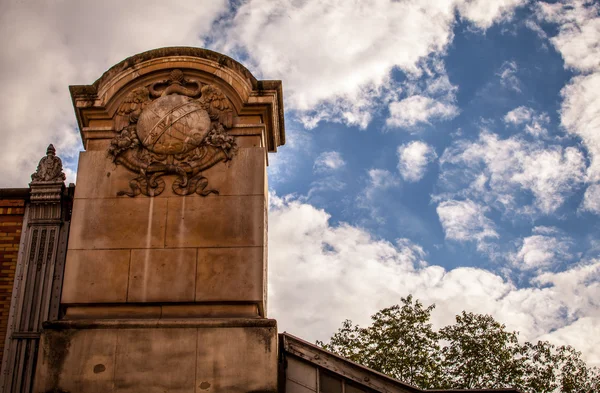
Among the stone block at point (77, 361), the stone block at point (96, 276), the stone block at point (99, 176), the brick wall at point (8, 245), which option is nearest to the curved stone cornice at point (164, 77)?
the stone block at point (99, 176)

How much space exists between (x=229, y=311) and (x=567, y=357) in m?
21.9

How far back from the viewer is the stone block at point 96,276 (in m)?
10.3

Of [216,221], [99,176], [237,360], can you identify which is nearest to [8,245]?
Result: [99,176]

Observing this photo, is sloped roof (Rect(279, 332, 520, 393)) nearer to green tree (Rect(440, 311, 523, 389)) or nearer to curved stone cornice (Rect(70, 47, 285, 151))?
curved stone cornice (Rect(70, 47, 285, 151))

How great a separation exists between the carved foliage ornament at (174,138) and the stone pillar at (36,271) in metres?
2.46

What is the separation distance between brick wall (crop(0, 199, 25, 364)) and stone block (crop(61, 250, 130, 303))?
2.68 metres

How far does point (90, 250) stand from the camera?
1067cm

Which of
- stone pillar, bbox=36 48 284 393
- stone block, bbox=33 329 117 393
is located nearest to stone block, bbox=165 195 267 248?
stone pillar, bbox=36 48 284 393

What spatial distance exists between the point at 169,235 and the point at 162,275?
64cm

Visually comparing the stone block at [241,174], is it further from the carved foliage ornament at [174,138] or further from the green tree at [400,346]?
the green tree at [400,346]

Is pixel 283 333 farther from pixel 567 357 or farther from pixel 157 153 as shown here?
pixel 567 357

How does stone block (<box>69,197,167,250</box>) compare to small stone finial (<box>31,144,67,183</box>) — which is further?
small stone finial (<box>31,144,67,183</box>)

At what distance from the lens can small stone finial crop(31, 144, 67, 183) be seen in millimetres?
13133

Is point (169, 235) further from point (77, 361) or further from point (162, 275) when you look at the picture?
point (77, 361)
